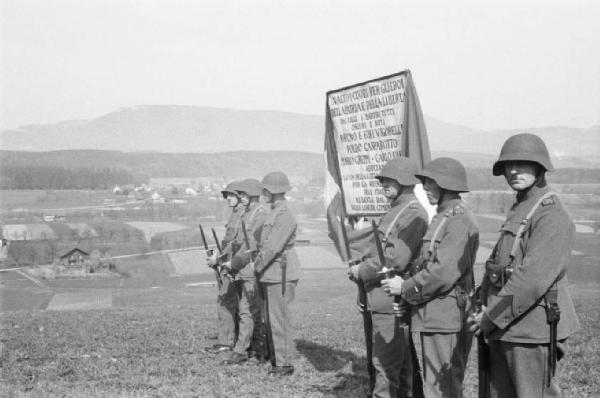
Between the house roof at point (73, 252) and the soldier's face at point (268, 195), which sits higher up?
the soldier's face at point (268, 195)

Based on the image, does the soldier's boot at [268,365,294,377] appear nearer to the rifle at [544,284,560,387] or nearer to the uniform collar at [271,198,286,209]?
the uniform collar at [271,198,286,209]

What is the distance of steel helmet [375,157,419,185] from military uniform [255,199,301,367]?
239 cm

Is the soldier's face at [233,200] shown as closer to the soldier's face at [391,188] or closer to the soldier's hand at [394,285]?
the soldier's face at [391,188]

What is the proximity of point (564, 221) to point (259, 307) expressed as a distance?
5.84 meters

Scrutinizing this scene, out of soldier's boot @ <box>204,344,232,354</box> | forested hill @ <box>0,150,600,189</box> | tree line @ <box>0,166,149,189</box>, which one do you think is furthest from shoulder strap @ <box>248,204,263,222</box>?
tree line @ <box>0,166,149,189</box>

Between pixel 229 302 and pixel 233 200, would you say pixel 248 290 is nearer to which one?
pixel 229 302

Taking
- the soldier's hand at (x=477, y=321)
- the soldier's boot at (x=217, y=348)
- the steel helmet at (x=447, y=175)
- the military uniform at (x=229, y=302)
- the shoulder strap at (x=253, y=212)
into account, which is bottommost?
the soldier's boot at (x=217, y=348)

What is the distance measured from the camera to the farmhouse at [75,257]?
242 ft

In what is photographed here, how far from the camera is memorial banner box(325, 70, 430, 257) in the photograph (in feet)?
24.7

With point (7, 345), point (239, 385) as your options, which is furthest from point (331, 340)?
point (7, 345)

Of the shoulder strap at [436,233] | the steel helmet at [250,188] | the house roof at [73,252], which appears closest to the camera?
the shoulder strap at [436,233]

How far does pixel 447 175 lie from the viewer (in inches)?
233

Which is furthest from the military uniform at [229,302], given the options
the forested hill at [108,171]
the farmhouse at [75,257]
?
the forested hill at [108,171]

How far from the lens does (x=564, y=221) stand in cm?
466
